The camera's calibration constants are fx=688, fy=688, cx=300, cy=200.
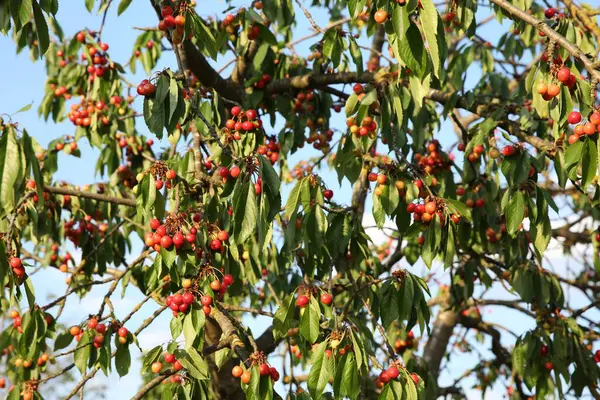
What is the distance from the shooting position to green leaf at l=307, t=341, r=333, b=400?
7.08ft

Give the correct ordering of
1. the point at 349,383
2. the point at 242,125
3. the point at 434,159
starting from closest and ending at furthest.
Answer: the point at 349,383, the point at 242,125, the point at 434,159

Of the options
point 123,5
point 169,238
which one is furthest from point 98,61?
point 169,238

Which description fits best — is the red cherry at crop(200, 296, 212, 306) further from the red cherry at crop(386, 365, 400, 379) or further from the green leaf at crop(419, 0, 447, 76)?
the green leaf at crop(419, 0, 447, 76)

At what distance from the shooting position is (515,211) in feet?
8.12

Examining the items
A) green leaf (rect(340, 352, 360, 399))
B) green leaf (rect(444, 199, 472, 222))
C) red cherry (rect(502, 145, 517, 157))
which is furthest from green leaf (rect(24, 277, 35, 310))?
red cherry (rect(502, 145, 517, 157))

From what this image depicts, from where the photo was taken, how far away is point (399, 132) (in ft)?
9.67

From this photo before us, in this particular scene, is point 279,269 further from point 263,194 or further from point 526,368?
point 263,194

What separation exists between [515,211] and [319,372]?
92 centimetres

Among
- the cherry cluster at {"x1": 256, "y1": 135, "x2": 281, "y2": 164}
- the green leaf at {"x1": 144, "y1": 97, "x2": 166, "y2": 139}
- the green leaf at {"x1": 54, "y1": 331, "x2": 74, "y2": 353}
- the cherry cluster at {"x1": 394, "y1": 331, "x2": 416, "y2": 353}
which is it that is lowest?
the green leaf at {"x1": 54, "y1": 331, "x2": 74, "y2": 353}

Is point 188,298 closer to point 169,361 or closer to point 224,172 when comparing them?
point 169,361

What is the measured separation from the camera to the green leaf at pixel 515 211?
246 cm

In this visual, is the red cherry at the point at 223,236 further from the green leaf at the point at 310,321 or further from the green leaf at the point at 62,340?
the green leaf at the point at 62,340

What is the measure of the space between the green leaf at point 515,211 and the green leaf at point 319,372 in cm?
82

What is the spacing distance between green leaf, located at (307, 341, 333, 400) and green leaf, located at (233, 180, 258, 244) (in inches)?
17.7
